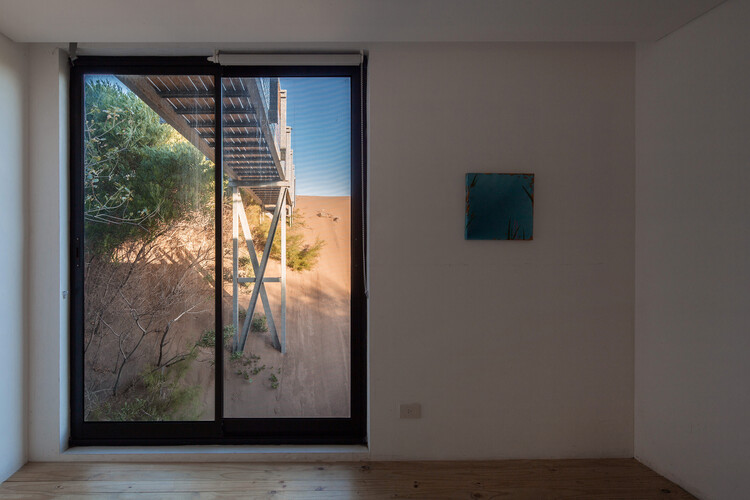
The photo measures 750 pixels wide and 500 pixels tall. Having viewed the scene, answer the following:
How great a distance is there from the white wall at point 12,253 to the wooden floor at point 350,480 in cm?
23

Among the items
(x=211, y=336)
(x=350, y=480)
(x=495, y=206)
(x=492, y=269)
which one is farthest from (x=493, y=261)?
(x=211, y=336)

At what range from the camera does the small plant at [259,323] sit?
282 centimetres

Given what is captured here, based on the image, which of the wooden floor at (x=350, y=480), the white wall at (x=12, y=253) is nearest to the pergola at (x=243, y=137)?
the white wall at (x=12, y=253)

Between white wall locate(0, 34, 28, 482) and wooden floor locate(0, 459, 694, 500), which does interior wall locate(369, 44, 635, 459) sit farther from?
white wall locate(0, 34, 28, 482)

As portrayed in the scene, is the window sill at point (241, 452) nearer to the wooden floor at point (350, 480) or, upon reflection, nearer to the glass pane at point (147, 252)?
the wooden floor at point (350, 480)

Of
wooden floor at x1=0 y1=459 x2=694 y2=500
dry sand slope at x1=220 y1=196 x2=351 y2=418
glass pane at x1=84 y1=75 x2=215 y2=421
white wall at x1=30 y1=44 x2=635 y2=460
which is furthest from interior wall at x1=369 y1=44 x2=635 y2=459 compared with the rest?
glass pane at x1=84 y1=75 x2=215 y2=421

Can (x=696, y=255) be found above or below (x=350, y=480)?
above

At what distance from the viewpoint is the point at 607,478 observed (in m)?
2.48

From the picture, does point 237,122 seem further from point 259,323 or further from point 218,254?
point 259,323

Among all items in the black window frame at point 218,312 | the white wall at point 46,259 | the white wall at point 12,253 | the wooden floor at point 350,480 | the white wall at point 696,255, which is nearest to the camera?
the white wall at point 696,255

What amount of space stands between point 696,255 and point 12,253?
3820 mm

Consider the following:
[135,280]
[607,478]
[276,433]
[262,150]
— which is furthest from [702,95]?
[135,280]

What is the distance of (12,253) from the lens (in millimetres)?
2520

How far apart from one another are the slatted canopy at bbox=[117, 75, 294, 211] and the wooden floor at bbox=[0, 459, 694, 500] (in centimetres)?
162
